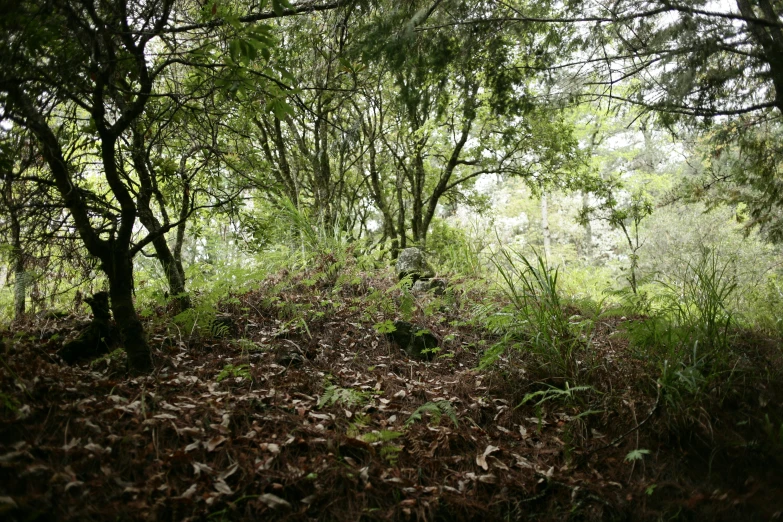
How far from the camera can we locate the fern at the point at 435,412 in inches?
112

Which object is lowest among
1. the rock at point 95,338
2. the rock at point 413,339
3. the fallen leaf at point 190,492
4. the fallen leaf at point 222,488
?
the fallen leaf at point 222,488

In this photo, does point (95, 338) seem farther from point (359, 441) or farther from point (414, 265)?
point (414, 265)

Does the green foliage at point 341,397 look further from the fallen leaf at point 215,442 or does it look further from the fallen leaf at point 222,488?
the fallen leaf at point 222,488

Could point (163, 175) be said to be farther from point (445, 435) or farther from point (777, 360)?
point (777, 360)

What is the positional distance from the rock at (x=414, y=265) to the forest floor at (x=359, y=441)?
2.83 m

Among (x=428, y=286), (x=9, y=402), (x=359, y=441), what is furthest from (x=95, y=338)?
(x=428, y=286)

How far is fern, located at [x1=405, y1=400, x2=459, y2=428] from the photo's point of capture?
2.84 m

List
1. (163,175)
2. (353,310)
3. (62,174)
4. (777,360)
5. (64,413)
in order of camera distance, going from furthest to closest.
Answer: (353,310)
(163,175)
(777,360)
(62,174)
(64,413)

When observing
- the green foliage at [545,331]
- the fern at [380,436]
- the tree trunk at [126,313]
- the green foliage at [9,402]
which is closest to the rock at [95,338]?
the tree trunk at [126,313]

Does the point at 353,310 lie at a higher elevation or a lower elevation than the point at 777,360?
higher

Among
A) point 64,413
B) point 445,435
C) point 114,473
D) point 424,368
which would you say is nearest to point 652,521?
point 445,435

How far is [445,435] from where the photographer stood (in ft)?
9.17

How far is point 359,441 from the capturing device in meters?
2.53

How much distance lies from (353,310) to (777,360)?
3891 millimetres
